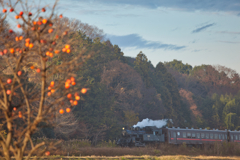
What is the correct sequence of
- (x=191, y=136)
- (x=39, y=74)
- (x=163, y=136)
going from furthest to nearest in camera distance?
1. (x=191, y=136)
2. (x=163, y=136)
3. (x=39, y=74)

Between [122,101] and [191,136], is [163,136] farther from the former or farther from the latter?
[122,101]

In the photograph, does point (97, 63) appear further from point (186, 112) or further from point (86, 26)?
point (186, 112)

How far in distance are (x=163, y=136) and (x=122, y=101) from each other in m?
14.9

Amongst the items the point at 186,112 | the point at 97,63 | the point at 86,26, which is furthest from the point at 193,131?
the point at 86,26

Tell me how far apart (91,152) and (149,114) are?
92.9ft

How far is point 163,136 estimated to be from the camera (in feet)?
116

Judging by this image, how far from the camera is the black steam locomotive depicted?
34406 millimetres

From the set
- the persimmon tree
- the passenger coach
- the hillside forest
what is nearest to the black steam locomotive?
the passenger coach

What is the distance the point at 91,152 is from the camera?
81.5 feet

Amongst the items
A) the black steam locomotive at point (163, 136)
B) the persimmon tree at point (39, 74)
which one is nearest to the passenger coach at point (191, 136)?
the black steam locomotive at point (163, 136)

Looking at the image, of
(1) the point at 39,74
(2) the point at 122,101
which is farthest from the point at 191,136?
(1) the point at 39,74

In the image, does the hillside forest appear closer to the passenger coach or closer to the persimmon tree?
the passenger coach

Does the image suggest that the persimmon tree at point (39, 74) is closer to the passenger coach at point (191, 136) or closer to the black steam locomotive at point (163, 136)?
the black steam locomotive at point (163, 136)

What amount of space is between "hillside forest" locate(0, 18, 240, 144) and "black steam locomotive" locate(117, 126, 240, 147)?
5544 millimetres
